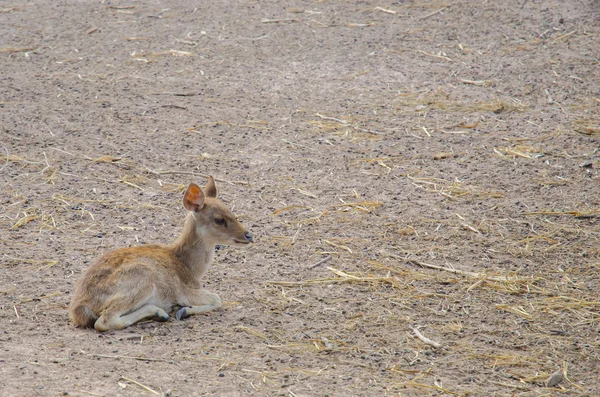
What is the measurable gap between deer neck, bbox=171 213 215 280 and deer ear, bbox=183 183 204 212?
9cm

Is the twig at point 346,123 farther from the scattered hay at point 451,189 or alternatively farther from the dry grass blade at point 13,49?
the dry grass blade at point 13,49

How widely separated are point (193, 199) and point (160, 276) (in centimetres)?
71

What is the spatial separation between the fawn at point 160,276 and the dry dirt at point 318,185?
0.52 ft

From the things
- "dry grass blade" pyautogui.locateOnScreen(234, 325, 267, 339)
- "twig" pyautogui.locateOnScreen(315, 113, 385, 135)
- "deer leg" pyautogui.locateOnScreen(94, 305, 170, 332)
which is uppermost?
"deer leg" pyautogui.locateOnScreen(94, 305, 170, 332)

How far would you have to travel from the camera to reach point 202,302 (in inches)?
262

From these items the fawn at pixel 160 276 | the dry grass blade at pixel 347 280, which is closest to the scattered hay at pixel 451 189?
the dry grass blade at pixel 347 280

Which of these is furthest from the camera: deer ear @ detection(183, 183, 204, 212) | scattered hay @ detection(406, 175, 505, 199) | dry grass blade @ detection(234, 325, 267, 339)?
scattered hay @ detection(406, 175, 505, 199)

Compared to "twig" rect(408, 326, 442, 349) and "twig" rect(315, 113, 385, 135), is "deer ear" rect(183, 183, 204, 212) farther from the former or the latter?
"twig" rect(315, 113, 385, 135)

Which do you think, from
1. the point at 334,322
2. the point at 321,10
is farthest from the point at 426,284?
the point at 321,10

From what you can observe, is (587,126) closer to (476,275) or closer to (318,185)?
(318,185)

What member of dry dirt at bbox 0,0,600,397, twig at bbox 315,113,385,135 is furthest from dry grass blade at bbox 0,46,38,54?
twig at bbox 315,113,385,135

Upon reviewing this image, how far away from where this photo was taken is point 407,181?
30.2 feet

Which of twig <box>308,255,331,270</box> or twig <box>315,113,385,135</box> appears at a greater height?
twig <box>308,255,331,270</box>

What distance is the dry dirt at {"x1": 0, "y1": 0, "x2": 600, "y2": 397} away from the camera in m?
5.88
